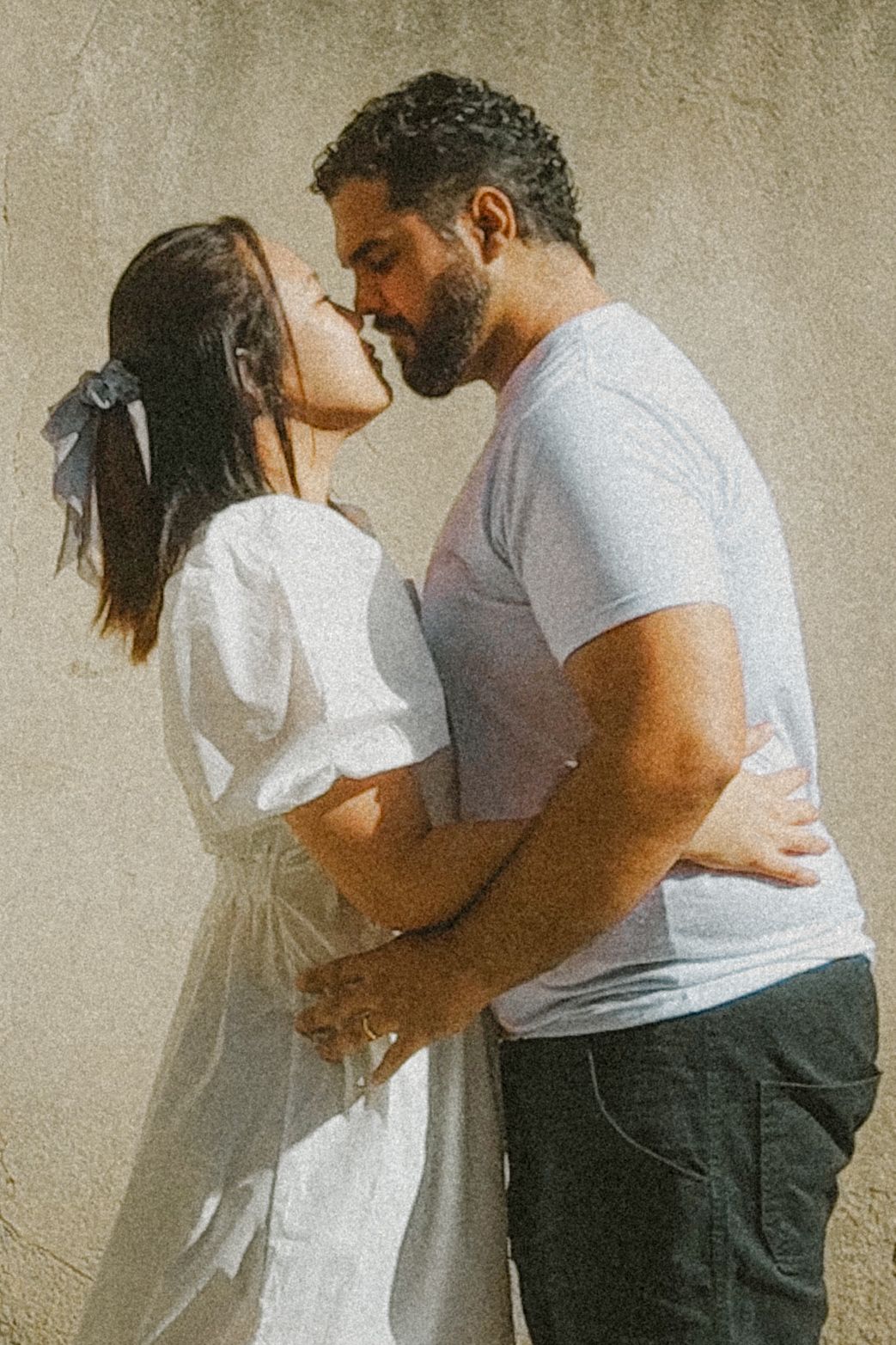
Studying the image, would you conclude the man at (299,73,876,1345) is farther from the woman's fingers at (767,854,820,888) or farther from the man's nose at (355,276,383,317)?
→ the man's nose at (355,276,383,317)

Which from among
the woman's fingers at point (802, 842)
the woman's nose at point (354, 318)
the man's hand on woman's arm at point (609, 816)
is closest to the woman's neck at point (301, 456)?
the woman's nose at point (354, 318)

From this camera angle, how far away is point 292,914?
73.9 inches

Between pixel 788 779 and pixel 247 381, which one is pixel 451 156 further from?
pixel 788 779

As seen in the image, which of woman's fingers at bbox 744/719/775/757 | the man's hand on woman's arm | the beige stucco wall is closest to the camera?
the man's hand on woman's arm

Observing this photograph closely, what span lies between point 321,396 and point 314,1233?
3.00 ft

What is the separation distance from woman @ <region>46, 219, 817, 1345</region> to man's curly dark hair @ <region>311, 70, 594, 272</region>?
251mm

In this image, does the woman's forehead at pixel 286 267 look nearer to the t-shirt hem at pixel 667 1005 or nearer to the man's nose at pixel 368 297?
the man's nose at pixel 368 297

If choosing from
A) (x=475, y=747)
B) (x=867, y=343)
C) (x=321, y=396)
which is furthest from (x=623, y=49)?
(x=475, y=747)

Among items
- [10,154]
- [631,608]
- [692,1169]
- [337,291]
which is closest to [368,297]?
[631,608]

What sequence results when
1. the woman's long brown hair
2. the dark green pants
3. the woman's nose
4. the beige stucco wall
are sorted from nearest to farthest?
1. the dark green pants
2. the woman's long brown hair
3. the woman's nose
4. the beige stucco wall

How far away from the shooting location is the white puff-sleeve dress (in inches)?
68.4

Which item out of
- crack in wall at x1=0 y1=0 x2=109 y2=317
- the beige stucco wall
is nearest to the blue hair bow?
the beige stucco wall

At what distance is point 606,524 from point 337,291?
72.5 inches

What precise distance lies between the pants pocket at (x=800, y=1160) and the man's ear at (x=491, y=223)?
95 cm
